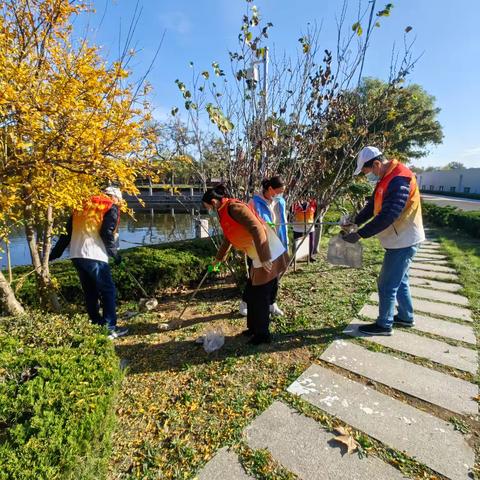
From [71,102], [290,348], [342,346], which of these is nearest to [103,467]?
[290,348]

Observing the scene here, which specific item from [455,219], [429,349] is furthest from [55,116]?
[455,219]

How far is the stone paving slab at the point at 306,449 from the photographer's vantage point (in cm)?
169

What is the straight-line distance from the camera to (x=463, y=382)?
2430mm

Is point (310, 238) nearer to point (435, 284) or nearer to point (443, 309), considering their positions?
point (435, 284)

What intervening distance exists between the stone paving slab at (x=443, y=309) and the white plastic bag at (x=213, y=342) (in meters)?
2.43

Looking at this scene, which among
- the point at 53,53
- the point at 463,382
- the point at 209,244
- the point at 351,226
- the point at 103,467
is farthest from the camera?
the point at 209,244

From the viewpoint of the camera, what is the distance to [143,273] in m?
4.61

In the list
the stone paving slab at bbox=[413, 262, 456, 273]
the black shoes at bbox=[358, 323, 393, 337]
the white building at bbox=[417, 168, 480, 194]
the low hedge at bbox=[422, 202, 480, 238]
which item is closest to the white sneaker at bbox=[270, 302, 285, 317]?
the black shoes at bbox=[358, 323, 393, 337]

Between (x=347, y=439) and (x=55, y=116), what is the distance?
10.4 ft

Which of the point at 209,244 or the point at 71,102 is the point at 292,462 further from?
the point at 209,244

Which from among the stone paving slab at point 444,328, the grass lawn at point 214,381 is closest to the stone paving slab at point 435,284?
the grass lawn at point 214,381

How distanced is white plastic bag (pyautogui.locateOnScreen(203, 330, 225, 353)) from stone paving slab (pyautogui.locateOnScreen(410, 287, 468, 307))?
3.18m

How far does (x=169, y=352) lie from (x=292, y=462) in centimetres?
172

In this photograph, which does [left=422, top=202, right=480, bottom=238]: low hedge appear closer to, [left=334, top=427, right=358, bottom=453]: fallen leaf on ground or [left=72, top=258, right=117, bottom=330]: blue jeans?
[left=334, top=427, right=358, bottom=453]: fallen leaf on ground
